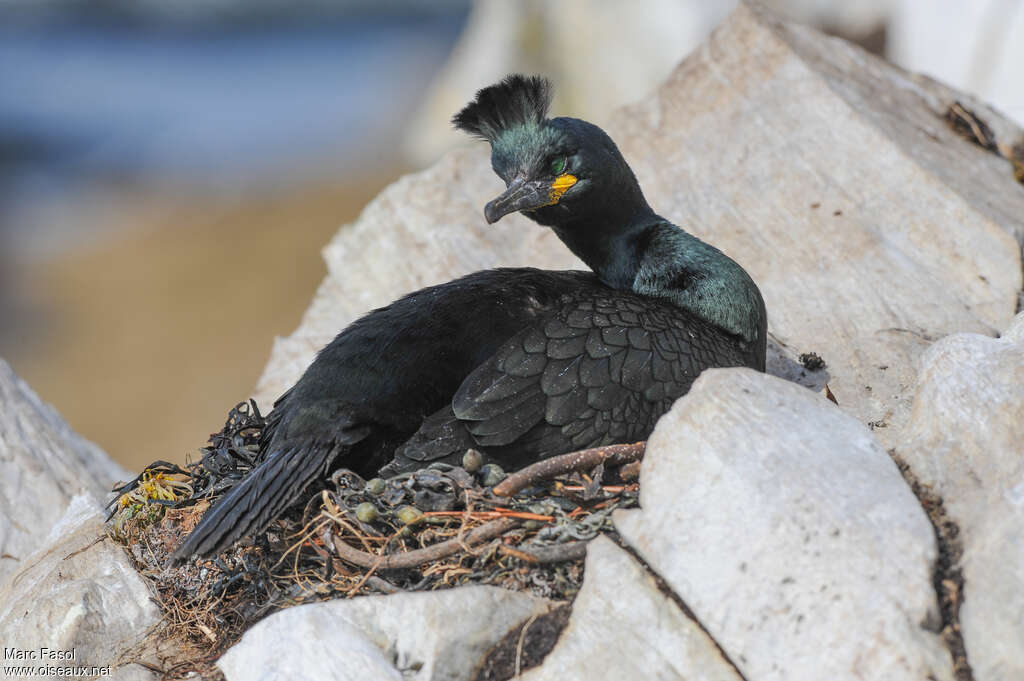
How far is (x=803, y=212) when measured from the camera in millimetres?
6465

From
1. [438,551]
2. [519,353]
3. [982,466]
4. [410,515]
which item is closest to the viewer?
[982,466]

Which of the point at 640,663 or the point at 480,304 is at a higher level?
the point at 480,304

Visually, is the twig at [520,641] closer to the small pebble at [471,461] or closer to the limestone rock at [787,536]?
the limestone rock at [787,536]

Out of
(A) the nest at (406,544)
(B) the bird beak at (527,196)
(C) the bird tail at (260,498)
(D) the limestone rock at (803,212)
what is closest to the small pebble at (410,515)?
(A) the nest at (406,544)

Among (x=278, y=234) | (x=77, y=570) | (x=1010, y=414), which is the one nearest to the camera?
(x=1010, y=414)

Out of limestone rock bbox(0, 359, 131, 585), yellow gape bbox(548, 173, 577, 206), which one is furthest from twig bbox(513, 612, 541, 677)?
limestone rock bbox(0, 359, 131, 585)

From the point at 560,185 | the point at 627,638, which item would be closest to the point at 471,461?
the point at 627,638

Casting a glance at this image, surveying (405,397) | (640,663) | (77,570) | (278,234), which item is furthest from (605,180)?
(278,234)

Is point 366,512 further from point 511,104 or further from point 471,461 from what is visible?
point 511,104

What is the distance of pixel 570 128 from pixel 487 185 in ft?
9.78

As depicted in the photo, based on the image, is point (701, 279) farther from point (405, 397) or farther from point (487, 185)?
point (487, 185)

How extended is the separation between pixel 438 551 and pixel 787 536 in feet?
3.97

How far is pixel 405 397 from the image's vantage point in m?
4.18

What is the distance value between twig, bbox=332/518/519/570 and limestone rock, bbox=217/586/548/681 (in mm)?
250
